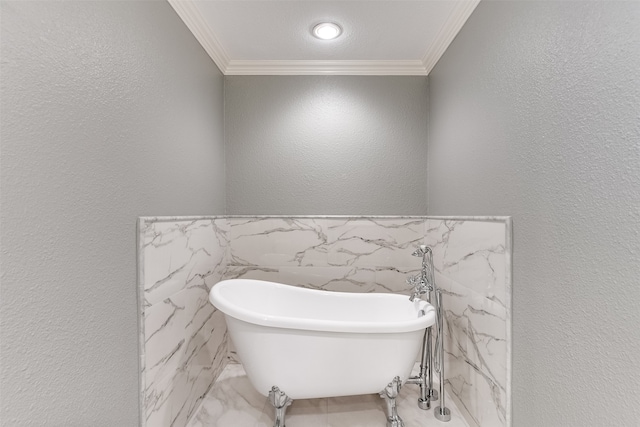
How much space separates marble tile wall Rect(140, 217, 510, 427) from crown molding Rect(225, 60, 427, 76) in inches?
42.1

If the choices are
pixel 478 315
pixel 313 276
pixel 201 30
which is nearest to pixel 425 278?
pixel 478 315

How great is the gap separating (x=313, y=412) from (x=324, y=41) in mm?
2213

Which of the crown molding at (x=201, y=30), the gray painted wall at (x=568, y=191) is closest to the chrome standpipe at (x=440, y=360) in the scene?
the gray painted wall at (x=568, y=191)

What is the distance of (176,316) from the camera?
1474 millimetres

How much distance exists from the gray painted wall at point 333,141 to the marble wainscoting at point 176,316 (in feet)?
1.98

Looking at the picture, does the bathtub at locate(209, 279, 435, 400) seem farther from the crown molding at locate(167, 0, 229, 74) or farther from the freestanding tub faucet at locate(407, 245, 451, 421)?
the crown molding at locate(167, 0, 229, 74)

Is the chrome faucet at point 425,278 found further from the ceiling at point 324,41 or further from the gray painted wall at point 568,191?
the ceiling at point 324,41

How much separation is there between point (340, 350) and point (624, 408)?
2.99 feet

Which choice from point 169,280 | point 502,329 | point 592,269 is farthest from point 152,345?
point 592,269

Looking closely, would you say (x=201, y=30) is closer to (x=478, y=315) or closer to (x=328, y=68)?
(x=328, y=68)

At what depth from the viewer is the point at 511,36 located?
121 centimetres

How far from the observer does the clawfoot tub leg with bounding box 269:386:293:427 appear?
1.44 m

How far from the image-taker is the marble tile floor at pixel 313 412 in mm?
1593

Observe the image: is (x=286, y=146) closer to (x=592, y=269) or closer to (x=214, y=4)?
(x=214, y=4)
